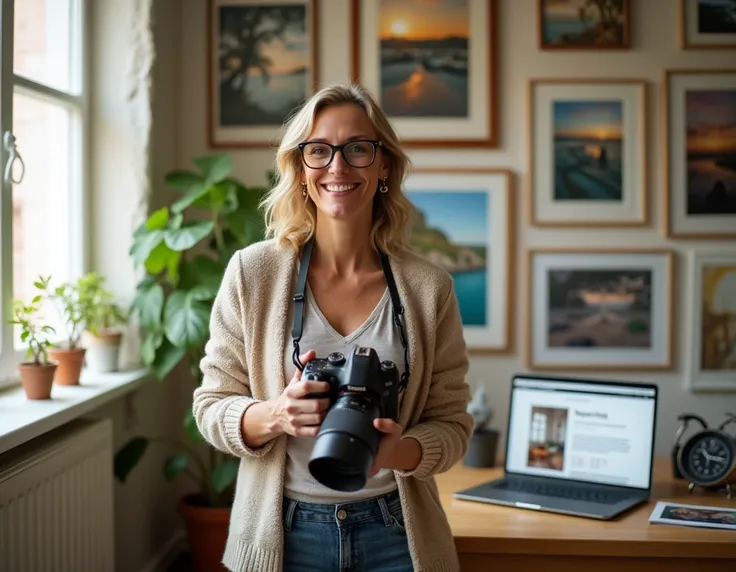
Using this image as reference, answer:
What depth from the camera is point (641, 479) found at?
7.09ft

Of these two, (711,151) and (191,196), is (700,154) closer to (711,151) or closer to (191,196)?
(711,151)

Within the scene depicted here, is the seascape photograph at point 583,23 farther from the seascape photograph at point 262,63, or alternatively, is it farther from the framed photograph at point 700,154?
the seascape photograph at point 262,63

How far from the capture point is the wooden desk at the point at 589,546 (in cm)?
184

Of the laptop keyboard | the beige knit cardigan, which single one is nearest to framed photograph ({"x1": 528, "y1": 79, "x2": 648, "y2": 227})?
the laptop keyboard

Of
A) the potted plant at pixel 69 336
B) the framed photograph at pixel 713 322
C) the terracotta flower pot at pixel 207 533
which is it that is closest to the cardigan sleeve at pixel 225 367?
the potted plant at pixel 69 336

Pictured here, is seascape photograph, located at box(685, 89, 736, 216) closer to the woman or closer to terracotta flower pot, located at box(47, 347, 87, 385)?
the woman

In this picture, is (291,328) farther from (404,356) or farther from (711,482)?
(711,482)

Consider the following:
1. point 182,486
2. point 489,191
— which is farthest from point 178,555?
point 489,191

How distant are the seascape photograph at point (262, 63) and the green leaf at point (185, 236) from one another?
2.36 ft

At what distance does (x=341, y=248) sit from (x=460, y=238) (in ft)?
4.90

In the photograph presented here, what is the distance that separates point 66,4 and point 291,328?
62.7 inches

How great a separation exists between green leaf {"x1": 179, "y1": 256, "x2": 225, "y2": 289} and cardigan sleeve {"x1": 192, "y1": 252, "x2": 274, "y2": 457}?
40.5 inches

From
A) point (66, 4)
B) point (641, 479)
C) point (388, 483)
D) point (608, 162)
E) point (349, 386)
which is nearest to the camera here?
point (349, 386)

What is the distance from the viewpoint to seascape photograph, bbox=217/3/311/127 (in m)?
3.05
